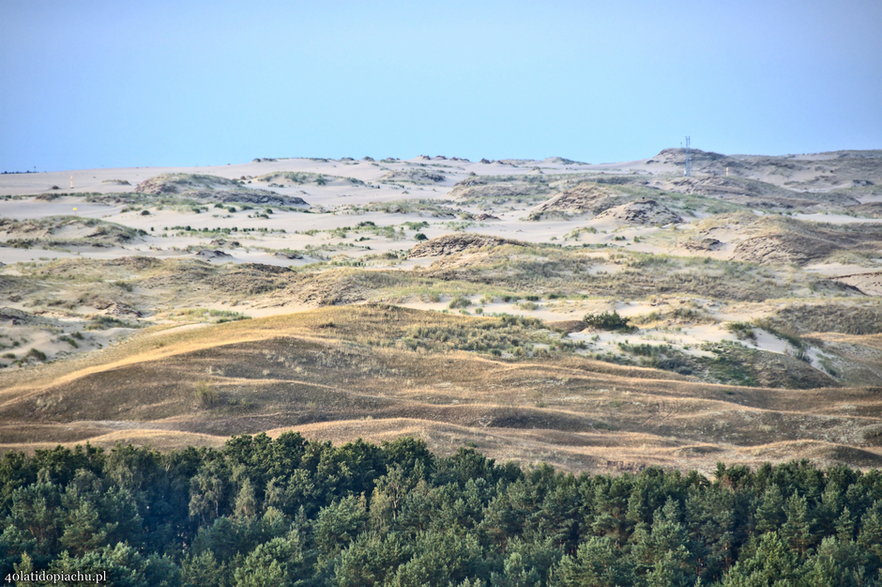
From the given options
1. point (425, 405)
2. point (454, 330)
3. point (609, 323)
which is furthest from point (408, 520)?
point (609, 323)

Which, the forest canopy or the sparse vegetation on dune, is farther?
the sparse vegetation on dune

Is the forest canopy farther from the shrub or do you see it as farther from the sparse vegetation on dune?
the shrub

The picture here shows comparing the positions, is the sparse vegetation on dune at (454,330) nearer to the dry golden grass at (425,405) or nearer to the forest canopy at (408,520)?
the dry golden grass at (425,405)

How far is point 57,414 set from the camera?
75.8 ft

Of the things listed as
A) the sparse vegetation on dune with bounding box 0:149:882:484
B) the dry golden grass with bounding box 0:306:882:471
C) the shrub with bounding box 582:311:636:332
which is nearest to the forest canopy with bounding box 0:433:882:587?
the dry golden grass with bounding box 0:306:882:471

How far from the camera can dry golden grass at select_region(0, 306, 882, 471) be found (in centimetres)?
2180

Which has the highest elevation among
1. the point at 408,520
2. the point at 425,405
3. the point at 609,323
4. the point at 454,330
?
the point at 609,323

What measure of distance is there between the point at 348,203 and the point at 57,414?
3031 inches

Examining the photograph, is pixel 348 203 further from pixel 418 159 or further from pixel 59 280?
pixel 418 159

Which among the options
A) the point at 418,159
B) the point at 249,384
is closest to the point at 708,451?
the point at 249,384

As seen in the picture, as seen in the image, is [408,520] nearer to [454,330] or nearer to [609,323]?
[454,330]

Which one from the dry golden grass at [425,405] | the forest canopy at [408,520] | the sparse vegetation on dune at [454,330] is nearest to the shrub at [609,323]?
the sparse vegetation on dune at [454,330]

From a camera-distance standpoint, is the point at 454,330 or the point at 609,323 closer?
the point at 454,330

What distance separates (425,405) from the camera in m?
24.8
